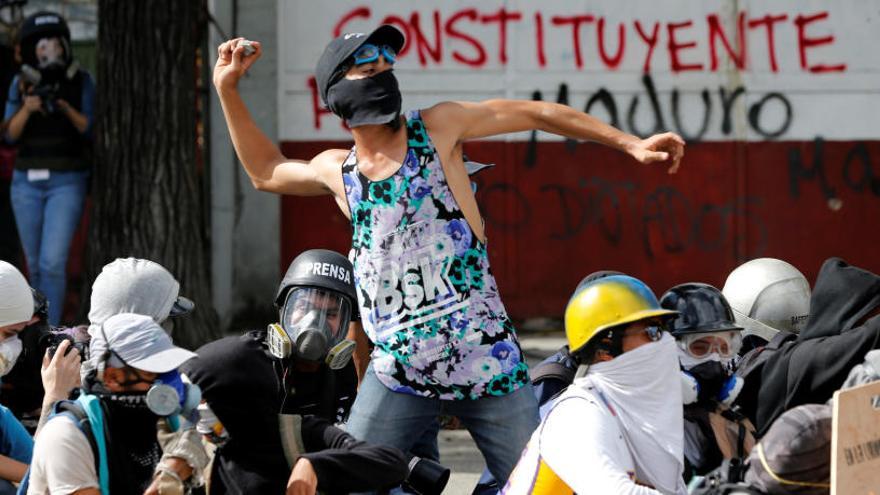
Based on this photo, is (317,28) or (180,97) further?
(317,28)

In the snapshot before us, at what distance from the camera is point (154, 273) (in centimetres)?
482

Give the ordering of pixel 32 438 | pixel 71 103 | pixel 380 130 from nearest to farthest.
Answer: pixel 380 130 < pixel 32 438 < pixel 71 103

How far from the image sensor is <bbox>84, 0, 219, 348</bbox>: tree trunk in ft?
27.0

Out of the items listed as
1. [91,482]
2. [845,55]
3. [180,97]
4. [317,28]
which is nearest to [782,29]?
[845,55]

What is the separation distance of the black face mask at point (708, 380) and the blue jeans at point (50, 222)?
17.1ft

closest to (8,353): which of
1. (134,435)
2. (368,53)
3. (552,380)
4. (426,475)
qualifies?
(134,435)

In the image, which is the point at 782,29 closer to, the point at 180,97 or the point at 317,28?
the point at 317,28

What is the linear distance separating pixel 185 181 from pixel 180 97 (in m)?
0.48

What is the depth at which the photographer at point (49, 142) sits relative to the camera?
8.73m

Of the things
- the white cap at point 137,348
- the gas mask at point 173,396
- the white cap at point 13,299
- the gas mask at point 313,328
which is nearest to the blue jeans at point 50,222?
the white cap at point 13,299

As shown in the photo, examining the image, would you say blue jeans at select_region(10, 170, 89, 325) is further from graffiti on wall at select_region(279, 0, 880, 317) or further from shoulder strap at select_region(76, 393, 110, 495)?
shoulder strap at select_region(76, 393, 110, 495)

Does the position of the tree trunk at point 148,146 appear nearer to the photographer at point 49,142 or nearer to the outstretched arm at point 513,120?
the photographer at point 49,142

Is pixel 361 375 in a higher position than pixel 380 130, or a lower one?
lower

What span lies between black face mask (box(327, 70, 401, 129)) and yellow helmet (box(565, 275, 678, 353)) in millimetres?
864
